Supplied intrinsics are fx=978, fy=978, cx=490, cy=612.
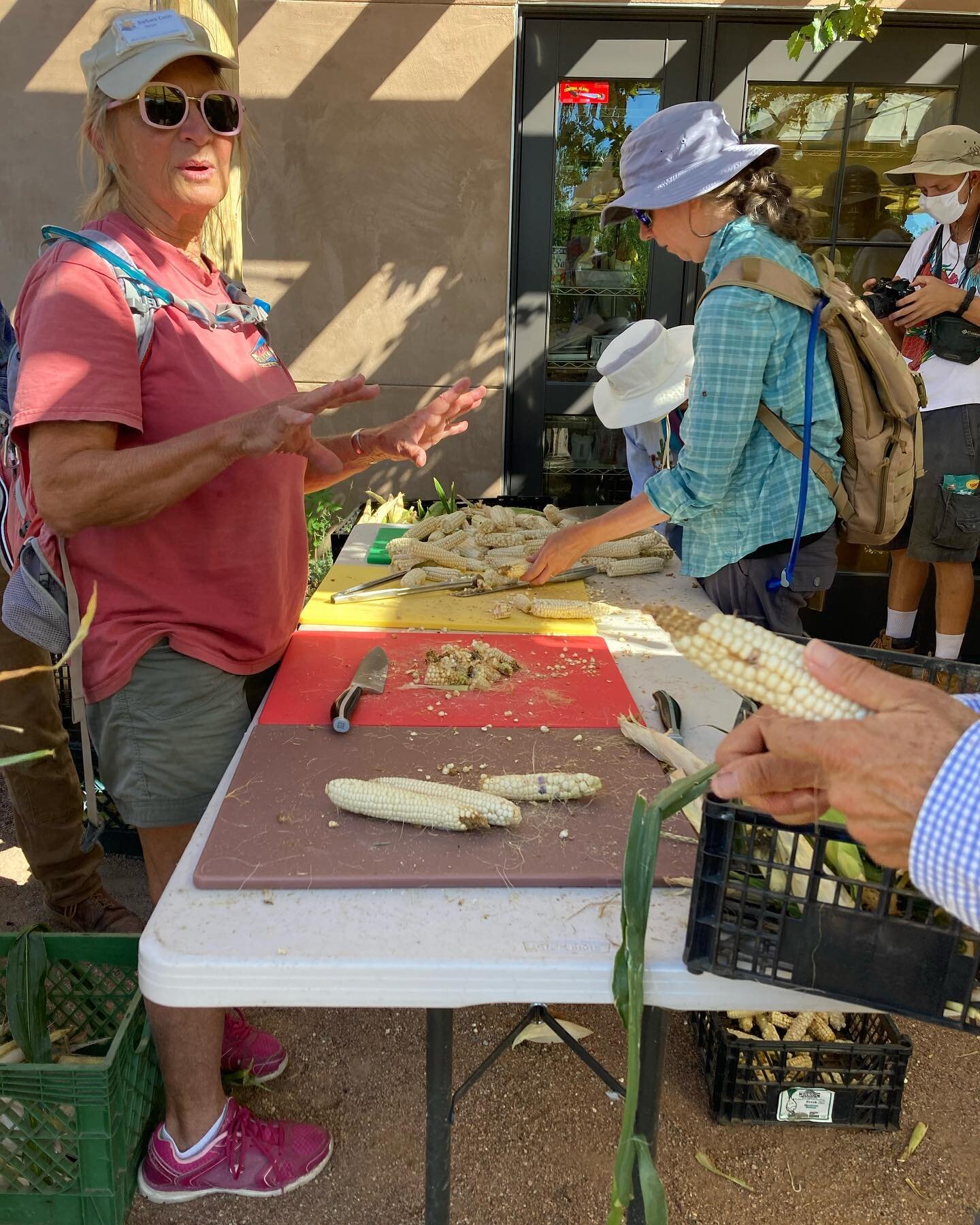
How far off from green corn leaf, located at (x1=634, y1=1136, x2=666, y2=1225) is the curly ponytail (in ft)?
8.21

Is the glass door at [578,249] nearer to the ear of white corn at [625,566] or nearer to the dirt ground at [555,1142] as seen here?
the ear of white corn at [625,566]

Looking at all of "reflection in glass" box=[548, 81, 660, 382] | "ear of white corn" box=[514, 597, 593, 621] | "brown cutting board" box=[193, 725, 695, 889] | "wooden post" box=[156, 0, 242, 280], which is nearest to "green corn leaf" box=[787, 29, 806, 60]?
"reflection in glass" box=[548, 81, 660, 382]

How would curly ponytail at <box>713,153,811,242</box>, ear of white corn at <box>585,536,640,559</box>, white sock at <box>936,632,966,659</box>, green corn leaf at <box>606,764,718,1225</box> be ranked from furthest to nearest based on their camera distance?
white sock at <box>936,632,966,659</box> < ear of white corn at <box>585,536,640,559</box> < curly ponytail at <box>713,153,811,242</box> < green corn leaf at <box>606,764,718,1225</box>

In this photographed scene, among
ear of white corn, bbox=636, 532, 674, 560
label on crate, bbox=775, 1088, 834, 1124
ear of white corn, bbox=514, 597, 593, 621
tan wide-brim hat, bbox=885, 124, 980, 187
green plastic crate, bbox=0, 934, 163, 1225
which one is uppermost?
tan wide-brim hat, bbox=885, 124, 980, 187

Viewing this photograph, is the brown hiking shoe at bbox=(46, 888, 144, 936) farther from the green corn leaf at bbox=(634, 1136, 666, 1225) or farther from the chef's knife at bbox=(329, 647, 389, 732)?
the green corn leaf at bbox=(634, 1136, 666, 1225)

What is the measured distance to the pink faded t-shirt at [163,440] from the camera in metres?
2.10

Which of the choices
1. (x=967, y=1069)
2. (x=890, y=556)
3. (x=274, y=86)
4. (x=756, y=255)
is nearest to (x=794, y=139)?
(x=890, y=556)

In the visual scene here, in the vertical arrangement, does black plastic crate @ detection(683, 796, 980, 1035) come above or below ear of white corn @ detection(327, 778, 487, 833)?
above

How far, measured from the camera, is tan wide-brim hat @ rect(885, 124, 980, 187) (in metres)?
4.74

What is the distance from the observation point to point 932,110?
5.93 metres

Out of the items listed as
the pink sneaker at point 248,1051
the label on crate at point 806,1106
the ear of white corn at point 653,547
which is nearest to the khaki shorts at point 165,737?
the pink sneaker at point 248,1051

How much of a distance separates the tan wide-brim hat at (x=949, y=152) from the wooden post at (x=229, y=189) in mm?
3275

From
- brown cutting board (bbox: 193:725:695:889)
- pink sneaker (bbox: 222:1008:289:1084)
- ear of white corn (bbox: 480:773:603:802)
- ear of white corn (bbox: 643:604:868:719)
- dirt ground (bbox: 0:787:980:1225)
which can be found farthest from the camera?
pink sneaker (bbox: 222:1008:289:1084)

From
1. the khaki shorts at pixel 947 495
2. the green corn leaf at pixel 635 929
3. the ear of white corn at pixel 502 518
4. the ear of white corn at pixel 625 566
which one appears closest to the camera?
the green corn leaf at pixel 635 929
